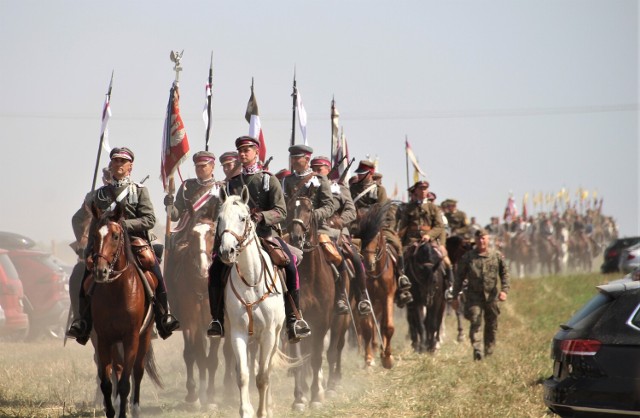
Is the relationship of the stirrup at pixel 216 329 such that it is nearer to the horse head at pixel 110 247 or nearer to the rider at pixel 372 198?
the horse head at pixel 110 247

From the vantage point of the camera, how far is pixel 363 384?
17.1m

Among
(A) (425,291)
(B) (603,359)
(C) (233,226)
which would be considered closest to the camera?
(B) (603,359)

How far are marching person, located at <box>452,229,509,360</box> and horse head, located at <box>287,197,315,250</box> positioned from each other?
5.85 metres

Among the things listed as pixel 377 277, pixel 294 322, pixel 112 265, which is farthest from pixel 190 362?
pixel 377 277

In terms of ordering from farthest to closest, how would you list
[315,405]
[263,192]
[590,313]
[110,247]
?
[315,405] → [263,192] → [110,247] → [590,313]

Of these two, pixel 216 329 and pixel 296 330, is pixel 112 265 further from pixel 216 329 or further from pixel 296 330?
pixel 296 330

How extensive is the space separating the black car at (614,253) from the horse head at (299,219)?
125 ft

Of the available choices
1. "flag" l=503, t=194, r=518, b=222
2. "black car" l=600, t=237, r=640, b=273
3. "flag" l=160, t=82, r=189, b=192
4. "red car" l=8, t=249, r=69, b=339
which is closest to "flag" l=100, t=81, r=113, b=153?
"flag" l=160, t=82, r=189, b=192

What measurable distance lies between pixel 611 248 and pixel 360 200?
3476cm

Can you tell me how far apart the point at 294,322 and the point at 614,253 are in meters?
40.4

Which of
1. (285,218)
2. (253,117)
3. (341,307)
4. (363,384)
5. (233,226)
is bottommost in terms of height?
(363,384)

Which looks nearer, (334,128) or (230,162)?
(230,162)

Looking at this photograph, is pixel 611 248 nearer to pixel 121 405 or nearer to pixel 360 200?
pixel 360 200

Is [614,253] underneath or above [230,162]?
above
